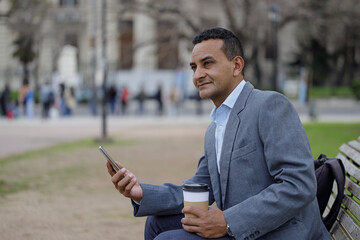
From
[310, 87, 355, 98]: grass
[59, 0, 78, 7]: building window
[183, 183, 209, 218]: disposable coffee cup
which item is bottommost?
[310, 87, 355, 98]: grass

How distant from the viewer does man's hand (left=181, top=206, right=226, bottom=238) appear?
2521mm

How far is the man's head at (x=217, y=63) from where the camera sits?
9.12 feet

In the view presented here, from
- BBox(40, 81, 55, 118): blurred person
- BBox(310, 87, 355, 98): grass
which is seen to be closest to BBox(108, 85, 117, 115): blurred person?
BBox(40, 81, 55, 118): blurred person

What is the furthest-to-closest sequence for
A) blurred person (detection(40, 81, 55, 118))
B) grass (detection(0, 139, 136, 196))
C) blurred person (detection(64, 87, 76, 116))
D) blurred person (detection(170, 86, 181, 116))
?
blurred person (detection(170, 86, 181, 116)) → blurred person (detection(64, 87, 76, 116)) → blurred person (detection(40, 81, 55, 118)) → grass (detection(0, 139, 136, 196))

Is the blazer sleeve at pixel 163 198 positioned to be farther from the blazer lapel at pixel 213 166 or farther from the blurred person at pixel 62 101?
the blurred person at pixel 62 101

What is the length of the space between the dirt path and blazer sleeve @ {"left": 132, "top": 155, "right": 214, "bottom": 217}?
2.42m

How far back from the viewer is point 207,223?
2.53 m

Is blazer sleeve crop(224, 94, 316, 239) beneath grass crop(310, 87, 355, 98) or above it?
above

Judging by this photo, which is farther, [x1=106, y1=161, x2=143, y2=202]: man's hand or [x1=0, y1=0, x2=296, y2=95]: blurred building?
[x1=0, y1=0, x2=296, y2=95]: blurred building

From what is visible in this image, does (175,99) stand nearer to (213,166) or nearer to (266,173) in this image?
(213,166)

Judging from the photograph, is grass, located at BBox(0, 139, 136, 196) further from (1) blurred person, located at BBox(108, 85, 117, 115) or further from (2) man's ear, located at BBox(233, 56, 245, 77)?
(1) blurred person, located at BBox(108, 85, 117, 115)

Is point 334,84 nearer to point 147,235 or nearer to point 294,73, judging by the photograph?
point 294,73

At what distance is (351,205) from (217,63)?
1.13m

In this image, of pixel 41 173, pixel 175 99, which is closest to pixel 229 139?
pixel 41 173
